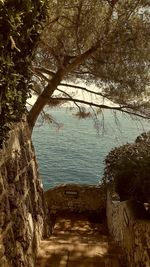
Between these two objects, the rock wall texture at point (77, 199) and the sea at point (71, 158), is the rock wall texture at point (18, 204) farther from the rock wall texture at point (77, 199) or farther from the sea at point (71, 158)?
the sea at point (71, 158)

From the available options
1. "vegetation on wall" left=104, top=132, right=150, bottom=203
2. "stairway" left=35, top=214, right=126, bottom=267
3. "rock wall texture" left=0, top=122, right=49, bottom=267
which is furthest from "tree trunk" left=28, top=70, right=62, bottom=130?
"stairway" left=35, top=214, right=126, bottom=267

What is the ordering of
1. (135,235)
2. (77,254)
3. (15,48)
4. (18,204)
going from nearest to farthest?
(15,48) < (18,204) < (135,235) < (77,254)

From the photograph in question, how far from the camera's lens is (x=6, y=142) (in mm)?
5699

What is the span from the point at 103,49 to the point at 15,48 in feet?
13.2

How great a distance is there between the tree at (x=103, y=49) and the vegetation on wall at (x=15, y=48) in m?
2.01

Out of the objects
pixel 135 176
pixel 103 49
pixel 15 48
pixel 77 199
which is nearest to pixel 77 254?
pixel 135 176

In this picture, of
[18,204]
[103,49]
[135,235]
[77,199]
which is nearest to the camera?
[18,204]

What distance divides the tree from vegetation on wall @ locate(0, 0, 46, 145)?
6.60 ft

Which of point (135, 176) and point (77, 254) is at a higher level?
point (135, 176)

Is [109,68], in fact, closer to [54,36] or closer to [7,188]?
[54,36]

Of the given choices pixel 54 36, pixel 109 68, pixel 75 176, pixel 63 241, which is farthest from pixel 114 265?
pixel 75 176

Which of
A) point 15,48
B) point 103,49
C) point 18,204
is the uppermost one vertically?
point 103,49

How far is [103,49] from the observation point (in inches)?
357

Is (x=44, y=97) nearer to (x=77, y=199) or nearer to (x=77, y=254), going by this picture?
(x=77, y=254)
